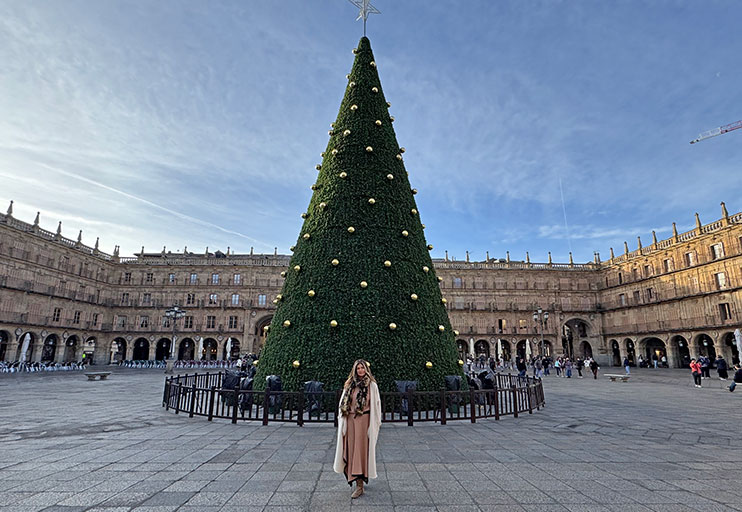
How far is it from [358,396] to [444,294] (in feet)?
143

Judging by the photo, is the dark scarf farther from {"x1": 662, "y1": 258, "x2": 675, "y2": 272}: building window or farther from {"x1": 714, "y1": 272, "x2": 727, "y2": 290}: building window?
{"x1": 662, "y1": 258, "x2": 675, "y2": 272}: building window

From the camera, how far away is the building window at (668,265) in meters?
37.4

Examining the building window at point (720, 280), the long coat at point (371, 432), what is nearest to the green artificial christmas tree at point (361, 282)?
the long coat at point (371, 432)

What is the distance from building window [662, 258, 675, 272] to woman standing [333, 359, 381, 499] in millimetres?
43931

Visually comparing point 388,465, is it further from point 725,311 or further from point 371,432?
point 725,311

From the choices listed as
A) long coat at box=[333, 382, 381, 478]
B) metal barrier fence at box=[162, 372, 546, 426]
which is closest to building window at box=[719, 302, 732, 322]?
metal barrier fence at box=[162, 372, 546, 426]

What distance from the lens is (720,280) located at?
32.7m

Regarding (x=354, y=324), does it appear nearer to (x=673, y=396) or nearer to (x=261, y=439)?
(x=261, y=439)

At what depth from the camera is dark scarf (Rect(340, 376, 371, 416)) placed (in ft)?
14.3

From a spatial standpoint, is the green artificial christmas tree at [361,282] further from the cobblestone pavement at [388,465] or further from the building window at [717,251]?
the building window at [717,251]

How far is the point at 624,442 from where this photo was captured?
262 inches

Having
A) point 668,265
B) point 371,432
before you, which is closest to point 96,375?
point 371,432

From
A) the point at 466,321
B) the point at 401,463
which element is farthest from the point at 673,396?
the point at 466,321

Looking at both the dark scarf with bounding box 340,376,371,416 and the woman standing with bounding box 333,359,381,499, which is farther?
the dark scarf with bounding box 340,376,371,416
